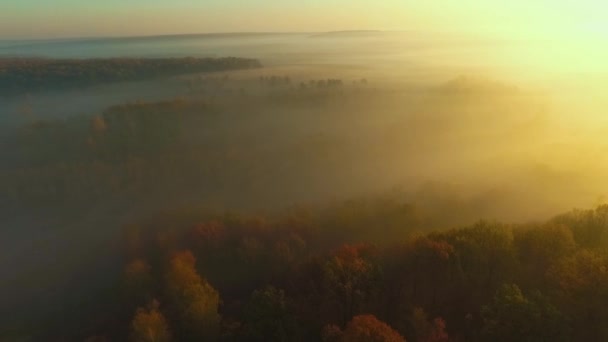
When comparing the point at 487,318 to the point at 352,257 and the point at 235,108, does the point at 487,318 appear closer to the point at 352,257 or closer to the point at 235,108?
the point at 352,257

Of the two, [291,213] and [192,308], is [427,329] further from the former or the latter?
[291,213]

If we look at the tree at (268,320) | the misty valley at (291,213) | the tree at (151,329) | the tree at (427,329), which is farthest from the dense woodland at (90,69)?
the tree at (427,329)

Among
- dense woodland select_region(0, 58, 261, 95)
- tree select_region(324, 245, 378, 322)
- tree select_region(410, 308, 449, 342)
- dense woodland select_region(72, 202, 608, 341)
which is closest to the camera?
dense woodland select_region(72, 202, 608, 341)

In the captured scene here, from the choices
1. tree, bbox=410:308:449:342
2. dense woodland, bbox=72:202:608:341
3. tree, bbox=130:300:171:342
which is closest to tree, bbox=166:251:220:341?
dense woodland, bbox=72:202:608:341

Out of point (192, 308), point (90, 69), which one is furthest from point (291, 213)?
point (90, 69)

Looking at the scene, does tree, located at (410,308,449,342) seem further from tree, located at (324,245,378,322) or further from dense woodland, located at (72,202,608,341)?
tree, located at (324,245,378,322)

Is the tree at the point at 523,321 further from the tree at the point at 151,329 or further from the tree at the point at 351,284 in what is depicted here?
the tree at the point at 151,329

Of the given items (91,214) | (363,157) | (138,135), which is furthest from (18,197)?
(363,157)
